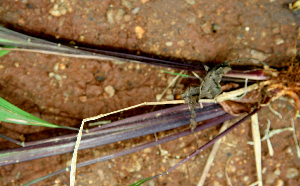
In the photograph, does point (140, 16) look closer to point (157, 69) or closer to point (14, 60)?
point (157, 69)

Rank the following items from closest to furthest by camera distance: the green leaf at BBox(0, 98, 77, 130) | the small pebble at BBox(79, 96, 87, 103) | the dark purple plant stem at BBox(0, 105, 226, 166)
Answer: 1. the green leaf at BBox(0, 98, 77, 130)
2. the dark purple plant stem at BBox(0, 105, 226, 166)
3. the small pebble at BBox(79, 96, 87, 103)

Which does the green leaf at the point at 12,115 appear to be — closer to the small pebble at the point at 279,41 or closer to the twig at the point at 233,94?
the twig at the point at 233,94

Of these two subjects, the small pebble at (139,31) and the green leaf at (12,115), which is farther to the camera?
the small pebble at (139,31)

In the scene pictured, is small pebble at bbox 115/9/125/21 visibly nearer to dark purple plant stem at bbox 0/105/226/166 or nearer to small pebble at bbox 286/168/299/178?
dark purple plant stem at bbox 0/105/226/166

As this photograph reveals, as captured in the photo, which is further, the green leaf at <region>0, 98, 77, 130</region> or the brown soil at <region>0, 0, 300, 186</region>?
the brown soil at <region>0, 0, 300, 186</region>

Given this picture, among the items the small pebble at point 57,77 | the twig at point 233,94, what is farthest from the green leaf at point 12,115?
the twig at point 233,94

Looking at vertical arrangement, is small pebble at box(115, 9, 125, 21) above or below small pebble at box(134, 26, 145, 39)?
above

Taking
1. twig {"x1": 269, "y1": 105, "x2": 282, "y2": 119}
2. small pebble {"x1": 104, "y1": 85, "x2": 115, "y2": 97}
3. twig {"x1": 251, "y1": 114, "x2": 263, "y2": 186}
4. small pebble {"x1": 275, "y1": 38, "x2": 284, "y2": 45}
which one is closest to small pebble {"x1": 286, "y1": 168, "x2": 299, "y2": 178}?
twig {"x1": 251, "y1": 114, "x2": 263, "y2": 186}

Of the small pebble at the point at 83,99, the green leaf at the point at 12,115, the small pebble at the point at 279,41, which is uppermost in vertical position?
the small pebble at the point at 83,99

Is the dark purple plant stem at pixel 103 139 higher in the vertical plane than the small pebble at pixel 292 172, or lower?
higher
